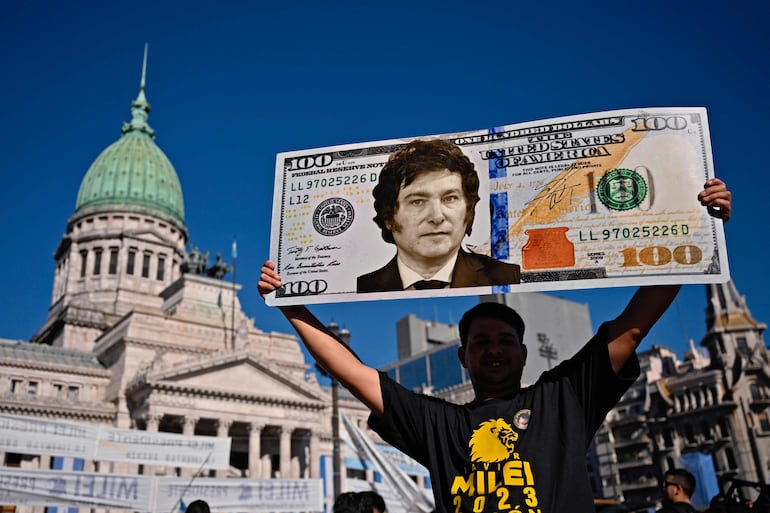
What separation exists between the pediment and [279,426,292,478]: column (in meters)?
2.41

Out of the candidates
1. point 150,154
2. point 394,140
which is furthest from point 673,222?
point 150,154

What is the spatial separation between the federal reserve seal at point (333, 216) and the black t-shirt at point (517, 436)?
1336mm

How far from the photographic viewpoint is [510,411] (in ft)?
12.4

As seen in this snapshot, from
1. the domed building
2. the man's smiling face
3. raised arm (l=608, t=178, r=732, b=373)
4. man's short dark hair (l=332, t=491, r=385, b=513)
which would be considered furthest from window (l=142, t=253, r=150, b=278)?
raised arm (l=608, t=178, r=732, b=373)


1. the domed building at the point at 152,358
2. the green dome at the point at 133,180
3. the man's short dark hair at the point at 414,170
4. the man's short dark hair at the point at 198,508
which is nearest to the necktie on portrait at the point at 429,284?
the man's short dark hair at the point at 414,170

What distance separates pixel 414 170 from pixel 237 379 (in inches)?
1934

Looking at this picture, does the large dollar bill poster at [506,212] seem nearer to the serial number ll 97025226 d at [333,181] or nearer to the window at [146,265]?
the serial number ll 97025226 d at [333,181]

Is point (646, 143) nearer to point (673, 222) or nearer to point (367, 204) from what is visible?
point (673, 222)

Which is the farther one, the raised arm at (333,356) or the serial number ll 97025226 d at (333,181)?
the serial number ll 97025226 d at (333,181)

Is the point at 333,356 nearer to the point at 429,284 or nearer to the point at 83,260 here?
the point at 429,284

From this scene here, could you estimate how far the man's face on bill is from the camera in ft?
15.3

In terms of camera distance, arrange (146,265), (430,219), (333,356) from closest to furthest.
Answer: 1. (333,356)
2. (430,219)
3. (146,265)

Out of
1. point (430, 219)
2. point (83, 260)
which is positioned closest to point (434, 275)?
point (430, 219)

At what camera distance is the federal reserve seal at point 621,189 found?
173 inches
